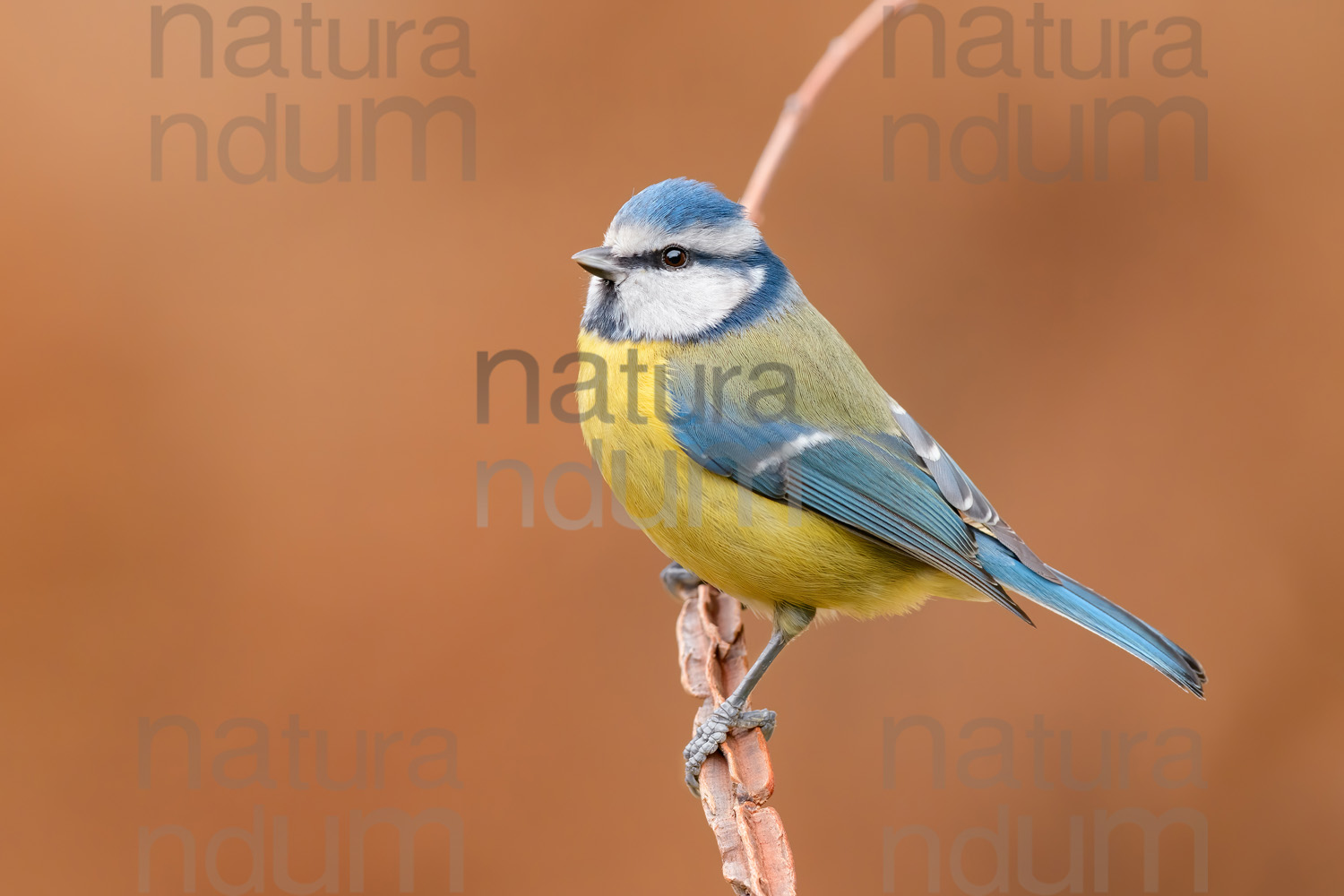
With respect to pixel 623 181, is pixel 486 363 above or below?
below

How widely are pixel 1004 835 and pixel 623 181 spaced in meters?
2.04

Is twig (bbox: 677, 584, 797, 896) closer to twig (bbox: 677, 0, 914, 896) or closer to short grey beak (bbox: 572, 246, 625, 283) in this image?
twig (bbox: 677, 0, 914, 896)

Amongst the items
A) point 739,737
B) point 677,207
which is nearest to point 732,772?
point 739,737

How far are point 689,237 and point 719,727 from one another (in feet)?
2.98

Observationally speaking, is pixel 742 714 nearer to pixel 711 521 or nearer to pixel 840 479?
pixel 711 521

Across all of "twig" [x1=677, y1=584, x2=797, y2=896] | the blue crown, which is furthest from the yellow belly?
the blue crown

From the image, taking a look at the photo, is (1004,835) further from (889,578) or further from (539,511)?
(539,511)

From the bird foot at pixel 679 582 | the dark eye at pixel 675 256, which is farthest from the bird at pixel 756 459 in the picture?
the bird foot at pixel 679 582

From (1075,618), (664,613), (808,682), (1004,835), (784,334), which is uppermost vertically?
(784,334)

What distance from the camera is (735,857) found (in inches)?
58.5

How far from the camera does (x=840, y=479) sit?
1.99 metres

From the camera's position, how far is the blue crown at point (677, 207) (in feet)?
6.58

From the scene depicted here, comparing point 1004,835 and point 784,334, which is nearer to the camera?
point 784,334

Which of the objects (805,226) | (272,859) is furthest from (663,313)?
(272,859)
